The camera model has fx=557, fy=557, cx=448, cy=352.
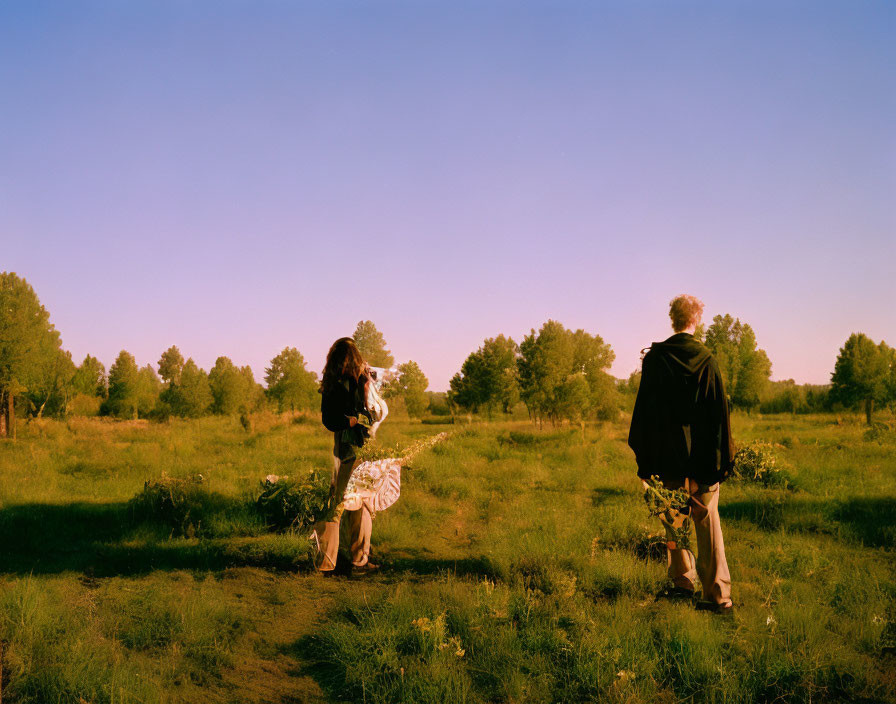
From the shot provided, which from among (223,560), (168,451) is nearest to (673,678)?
(223,560)

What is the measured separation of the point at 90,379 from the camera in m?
51.4

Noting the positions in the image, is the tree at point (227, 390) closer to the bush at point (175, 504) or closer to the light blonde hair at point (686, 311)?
the bush at point (175, 504)

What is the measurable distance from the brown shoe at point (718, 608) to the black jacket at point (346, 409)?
3.58 metres

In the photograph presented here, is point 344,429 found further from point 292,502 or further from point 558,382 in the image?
point 558,382

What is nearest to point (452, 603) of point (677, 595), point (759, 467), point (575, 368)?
point (677, 595)

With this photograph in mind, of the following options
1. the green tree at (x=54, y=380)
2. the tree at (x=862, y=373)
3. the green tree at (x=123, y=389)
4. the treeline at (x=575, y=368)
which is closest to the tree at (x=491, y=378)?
the treeline at (x=575, y=368)

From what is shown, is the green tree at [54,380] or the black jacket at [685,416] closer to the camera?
the black jacket at [685,416]

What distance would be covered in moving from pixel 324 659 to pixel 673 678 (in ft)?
8.22

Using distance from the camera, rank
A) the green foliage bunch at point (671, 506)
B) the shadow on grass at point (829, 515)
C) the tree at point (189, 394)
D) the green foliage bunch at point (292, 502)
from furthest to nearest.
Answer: the tree at point (189, 394), the green foliage bunch at point (292, 502), the shadow on grass at point (829, 515), the green foliage bunch at point (671, 506)

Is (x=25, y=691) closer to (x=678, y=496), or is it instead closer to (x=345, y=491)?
(x=345, y=491)

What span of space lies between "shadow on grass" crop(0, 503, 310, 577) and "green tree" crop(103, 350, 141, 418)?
43.0 meters

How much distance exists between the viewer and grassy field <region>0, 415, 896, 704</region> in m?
3.74

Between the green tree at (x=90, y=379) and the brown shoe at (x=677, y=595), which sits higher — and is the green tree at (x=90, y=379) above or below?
above

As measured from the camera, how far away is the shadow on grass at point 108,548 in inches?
255
